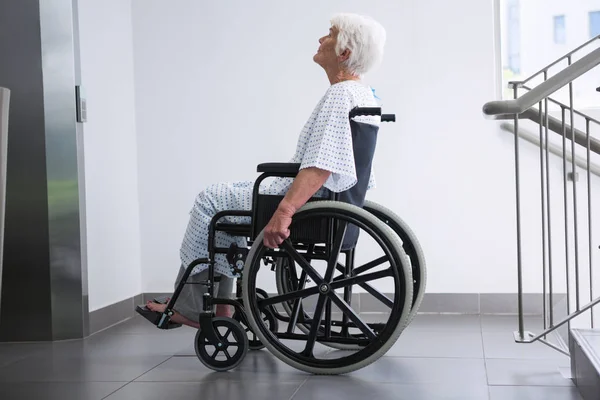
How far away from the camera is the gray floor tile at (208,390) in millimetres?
2256

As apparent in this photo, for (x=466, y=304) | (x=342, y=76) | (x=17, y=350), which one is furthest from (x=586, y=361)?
(x=17, y=350)

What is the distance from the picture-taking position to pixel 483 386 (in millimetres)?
2314

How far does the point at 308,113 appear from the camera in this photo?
385 centimetres

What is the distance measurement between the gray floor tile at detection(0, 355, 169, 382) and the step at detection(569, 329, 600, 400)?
1285 millimetres

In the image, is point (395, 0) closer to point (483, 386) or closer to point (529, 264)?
point (529, 264)

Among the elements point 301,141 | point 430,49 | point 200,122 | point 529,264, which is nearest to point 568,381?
point 301,141

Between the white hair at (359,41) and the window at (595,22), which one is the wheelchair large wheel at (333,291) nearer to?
the white hair at (359,41)

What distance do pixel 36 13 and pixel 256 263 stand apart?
1.45m

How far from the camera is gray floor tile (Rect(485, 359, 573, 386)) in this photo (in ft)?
7.71

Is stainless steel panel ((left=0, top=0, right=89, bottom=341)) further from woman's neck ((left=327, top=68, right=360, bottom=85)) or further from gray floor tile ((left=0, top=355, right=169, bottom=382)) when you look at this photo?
woman's neck ((left=327, top=68, right=360, bottom=85))

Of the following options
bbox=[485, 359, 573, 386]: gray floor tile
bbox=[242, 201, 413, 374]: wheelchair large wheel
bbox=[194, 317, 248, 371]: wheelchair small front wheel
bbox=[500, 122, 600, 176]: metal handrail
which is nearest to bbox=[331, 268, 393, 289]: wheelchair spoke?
bbox=[242, 201, 413, 374]: wheelchair large wheel

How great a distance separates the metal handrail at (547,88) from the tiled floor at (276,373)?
0.77 m

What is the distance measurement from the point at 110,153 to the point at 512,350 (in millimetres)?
1908

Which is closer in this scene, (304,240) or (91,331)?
(304,240)
